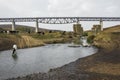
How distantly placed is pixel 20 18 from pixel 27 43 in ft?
280

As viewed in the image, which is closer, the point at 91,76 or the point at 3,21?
the point at 91,76

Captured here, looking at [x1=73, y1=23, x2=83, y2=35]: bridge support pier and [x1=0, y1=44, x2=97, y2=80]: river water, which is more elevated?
[x1=73, y1=23, x2=83, y2=35]: bridge support pier

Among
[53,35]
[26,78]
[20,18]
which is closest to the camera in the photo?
[26,78]

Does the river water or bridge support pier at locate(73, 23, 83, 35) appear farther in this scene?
bridge support pier at locate(73, 23, 83, 35)

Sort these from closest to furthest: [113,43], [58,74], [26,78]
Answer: [26,78]
[58,74]
[113,43]

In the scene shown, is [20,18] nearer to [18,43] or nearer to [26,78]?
[18,43]

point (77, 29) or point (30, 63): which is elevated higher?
point (77, 29)

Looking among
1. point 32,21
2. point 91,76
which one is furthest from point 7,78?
point 32,21

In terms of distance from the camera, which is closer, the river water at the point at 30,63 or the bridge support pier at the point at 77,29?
the river water at the point at 30,63

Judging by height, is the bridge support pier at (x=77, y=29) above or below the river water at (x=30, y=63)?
above

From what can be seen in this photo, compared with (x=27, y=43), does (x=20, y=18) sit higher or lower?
higher

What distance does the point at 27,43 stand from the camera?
249 ft

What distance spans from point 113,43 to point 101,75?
47250 mm

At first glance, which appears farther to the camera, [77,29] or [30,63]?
[77,29]
